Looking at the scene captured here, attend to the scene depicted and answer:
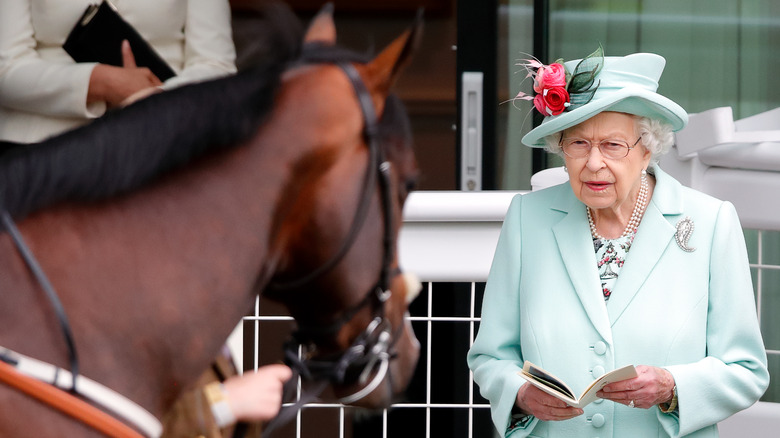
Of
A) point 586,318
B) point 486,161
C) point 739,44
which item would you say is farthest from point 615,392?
point 739,44

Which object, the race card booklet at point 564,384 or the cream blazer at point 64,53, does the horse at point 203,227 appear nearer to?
the race card booklet at point 564,384

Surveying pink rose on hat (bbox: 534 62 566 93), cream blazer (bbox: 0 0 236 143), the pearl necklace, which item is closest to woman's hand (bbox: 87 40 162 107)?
cream blazer (bbox: 0 0 236 143)

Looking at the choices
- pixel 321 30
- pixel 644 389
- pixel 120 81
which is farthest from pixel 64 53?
pixel 644 389

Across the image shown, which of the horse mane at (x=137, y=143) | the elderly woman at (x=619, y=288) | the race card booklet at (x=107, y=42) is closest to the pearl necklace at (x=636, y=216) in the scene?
the elderly woman at (x=619, y=288)

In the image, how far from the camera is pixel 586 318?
2430 mm

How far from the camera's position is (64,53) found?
3004mm

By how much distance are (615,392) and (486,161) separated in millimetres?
2977

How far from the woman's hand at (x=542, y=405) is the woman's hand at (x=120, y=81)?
48.4 inches

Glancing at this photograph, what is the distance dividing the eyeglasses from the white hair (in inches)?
0.8

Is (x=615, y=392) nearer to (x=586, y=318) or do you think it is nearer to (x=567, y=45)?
(x=586, y=318)

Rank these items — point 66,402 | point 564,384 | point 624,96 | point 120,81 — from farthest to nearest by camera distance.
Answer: point 120,81
point 624,96
point 564,384
point 66,402

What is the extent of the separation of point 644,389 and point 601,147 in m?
0.58

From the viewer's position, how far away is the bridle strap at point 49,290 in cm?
145

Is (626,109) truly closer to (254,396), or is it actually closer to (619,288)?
(619,288)
